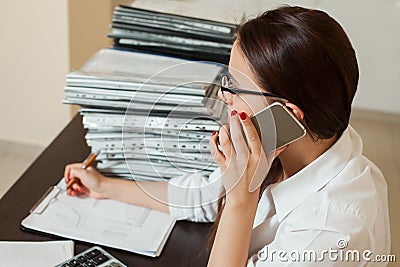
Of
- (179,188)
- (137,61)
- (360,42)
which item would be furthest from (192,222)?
(360,42)

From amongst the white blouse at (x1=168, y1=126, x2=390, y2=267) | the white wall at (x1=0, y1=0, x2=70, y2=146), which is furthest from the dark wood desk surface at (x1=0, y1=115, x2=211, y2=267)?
the white wall at (x1=0, y1=0, x2=70, y2=146)

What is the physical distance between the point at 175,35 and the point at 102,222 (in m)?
0.57

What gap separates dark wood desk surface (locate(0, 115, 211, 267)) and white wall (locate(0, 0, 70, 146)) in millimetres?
1032

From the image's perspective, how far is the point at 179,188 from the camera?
51.1 inches

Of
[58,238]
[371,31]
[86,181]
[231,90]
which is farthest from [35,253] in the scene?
[371,31]

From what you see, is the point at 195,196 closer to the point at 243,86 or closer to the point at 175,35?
the point at 243,86

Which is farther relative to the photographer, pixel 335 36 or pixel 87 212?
pixel 87 212

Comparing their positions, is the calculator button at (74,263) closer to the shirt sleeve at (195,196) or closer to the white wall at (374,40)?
the shirt sleeve at (195,196)

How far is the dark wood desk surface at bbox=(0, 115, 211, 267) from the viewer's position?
114 centimetres

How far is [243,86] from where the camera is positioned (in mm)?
1026

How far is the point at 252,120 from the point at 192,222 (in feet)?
1.05

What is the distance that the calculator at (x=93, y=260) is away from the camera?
42.3 inches

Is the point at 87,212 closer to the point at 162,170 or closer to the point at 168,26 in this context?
the point at 162,170

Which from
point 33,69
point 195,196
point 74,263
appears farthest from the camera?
point 33,69
